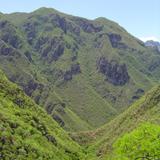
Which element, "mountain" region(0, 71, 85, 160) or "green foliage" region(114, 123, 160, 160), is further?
"mountain" region(0, 71, 85, 160)

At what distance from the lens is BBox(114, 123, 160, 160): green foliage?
108 ft

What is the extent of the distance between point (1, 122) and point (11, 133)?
16.9 feet

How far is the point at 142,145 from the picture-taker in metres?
33.2

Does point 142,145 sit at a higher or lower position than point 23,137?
higher

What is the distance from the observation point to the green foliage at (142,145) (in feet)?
108

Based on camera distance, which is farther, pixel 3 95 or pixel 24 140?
pixel 3 95

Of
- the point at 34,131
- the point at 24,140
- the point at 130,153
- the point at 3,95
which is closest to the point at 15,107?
the point at 3,95

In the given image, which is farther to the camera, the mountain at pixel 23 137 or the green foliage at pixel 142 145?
the mountain at pixel 23 137

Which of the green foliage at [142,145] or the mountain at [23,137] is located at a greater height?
the green foliage at [142,145]

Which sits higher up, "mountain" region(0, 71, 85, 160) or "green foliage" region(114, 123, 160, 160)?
"green foliage" region(114, 123, 160, 160)

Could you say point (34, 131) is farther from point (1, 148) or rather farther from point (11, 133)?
point (1, 148)

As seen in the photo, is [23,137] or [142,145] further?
[23,137]

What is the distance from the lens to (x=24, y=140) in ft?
527

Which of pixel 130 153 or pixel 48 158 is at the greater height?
pixel 130 153
